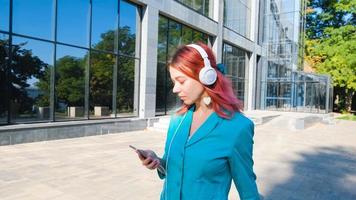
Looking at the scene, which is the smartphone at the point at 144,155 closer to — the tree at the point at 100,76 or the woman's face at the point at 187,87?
the woman's face at the point at 187,87

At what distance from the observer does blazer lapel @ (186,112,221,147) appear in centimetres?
164

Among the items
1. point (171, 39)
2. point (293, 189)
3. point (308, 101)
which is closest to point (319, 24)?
point (308, 101)

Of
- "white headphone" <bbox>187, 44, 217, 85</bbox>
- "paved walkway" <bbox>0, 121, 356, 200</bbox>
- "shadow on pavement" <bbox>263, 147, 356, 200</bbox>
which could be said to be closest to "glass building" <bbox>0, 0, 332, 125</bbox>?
"paved walkway" <bbox>0, 121, 356, 200</bbox>

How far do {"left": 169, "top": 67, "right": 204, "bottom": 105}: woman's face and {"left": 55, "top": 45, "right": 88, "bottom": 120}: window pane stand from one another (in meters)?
10.7

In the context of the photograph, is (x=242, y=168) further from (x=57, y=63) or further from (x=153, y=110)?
(x=153, y=110)

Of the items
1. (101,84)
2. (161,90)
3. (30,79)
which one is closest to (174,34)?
(161,90)

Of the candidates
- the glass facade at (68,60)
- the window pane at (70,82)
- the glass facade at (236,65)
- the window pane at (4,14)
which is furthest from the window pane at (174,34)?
the window pane at (4,14)

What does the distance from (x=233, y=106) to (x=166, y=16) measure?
15471 millimetres

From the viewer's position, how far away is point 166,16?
652 inches

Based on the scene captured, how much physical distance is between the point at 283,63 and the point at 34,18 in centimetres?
2436

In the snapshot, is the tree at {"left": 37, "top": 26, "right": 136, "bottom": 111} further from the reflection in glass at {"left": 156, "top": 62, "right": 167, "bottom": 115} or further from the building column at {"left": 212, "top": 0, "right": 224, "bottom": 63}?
the building column at {"left": 212, "top": 0, "right": 224, "bottom": 63}

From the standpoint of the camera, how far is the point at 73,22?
1236 centimetres

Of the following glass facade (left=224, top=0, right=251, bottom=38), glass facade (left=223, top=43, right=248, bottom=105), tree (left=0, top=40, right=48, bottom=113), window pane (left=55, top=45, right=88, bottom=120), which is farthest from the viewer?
glass facade (left=223, top=43, right=248, bottom=105)

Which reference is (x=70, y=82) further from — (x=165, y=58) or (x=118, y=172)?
(x=118, y=172)
